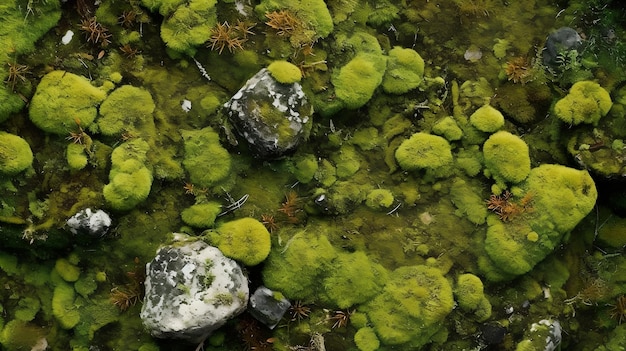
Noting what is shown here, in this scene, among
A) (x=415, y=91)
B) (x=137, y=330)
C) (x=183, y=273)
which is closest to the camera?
(x=183, y=273)

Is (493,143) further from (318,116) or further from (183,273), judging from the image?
(183,273)

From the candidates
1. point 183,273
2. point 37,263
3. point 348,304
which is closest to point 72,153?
point 37,263

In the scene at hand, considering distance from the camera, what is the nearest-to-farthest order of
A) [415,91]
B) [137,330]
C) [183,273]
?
[183,273]
[137,330]
[415,91]

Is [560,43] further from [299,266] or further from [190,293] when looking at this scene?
[190,293]

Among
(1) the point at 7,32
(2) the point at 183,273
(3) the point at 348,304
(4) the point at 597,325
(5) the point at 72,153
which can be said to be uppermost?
(1) the point at 7,32

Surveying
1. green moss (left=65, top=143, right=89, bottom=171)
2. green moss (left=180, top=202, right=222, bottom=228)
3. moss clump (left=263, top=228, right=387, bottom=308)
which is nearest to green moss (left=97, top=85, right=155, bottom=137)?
green moss (left=65, top=143, right=89, bottom=171)

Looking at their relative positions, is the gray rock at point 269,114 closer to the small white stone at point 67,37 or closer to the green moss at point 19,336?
the small white stone at point 67,37

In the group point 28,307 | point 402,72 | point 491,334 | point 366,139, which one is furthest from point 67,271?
point 491,334
